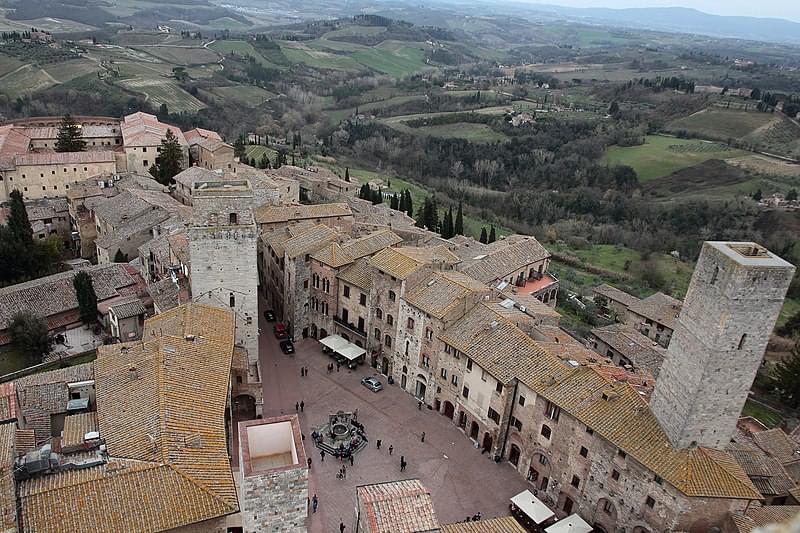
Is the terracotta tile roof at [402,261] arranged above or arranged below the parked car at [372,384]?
above

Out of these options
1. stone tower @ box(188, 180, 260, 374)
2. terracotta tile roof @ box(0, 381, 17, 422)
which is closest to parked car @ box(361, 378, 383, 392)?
stone tower @ box(188, 180, 260, 374)

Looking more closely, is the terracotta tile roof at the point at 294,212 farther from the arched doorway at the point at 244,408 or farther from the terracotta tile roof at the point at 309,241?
the arched doorway at the point at 244,408

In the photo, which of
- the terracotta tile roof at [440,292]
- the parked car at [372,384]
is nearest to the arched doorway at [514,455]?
the terracotta tile roof at [440,292]

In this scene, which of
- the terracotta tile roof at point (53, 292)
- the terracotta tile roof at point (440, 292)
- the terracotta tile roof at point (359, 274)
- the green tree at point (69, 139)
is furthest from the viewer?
the green tree at point (69, 139)

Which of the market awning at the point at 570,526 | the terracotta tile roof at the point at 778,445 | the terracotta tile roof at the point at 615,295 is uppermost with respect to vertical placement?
the market awning at the point at 570,526

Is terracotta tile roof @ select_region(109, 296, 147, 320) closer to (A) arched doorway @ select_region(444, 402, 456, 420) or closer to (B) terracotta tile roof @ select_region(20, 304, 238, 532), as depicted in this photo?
(B) terracotta tile roof @ select_region(20, 304, 238, 532)

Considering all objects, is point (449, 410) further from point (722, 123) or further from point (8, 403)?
point (722, 123)

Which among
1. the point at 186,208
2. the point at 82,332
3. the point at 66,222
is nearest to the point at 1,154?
the point at 66,222
